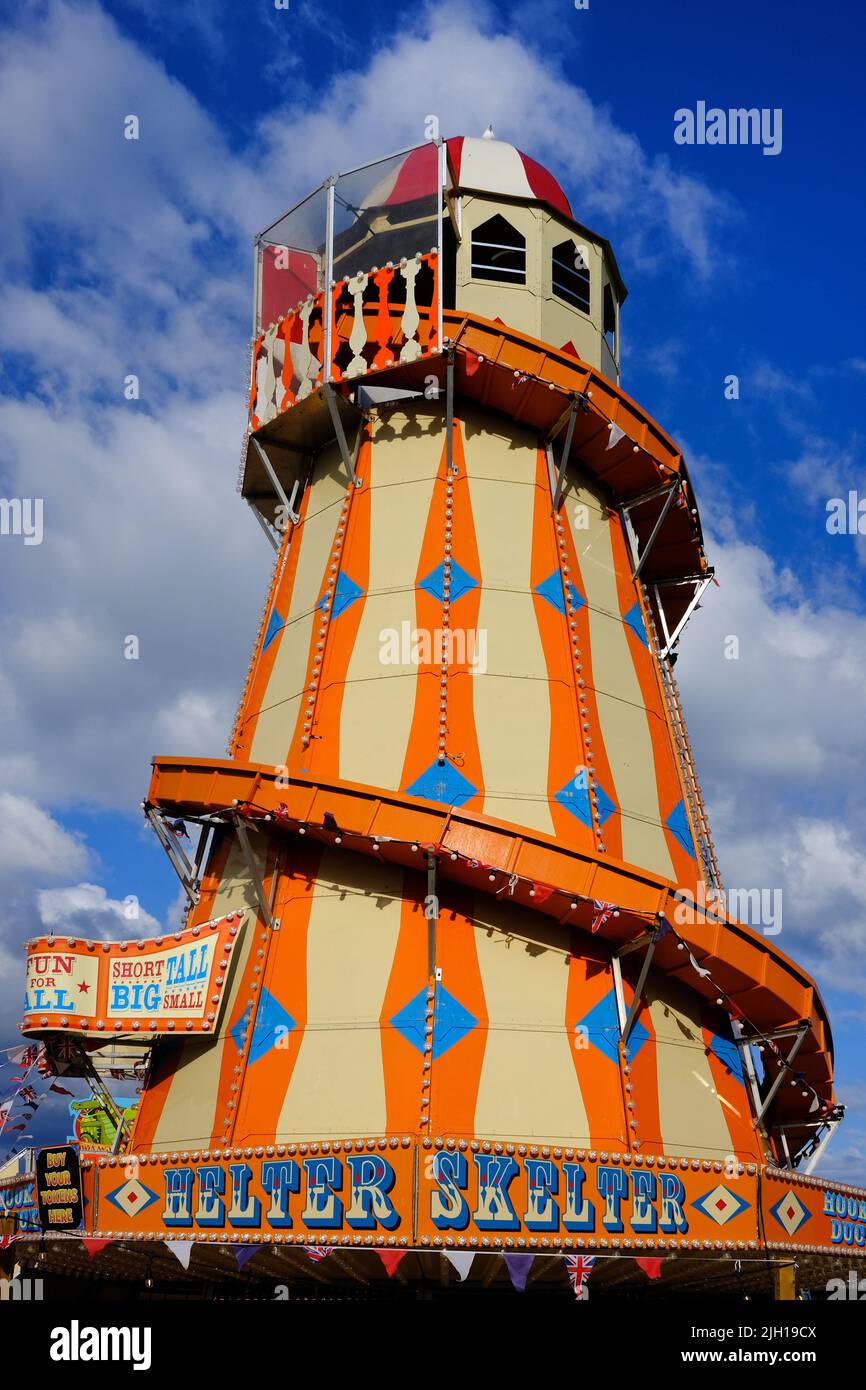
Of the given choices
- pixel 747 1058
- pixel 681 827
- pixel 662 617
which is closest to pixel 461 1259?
pixel 747 1058

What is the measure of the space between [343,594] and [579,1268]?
48.2ft

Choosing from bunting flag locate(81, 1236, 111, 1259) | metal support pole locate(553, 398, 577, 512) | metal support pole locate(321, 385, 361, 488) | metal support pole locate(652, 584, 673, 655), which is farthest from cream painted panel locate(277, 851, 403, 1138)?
metal support pole locate(652, 584, 673, 655)

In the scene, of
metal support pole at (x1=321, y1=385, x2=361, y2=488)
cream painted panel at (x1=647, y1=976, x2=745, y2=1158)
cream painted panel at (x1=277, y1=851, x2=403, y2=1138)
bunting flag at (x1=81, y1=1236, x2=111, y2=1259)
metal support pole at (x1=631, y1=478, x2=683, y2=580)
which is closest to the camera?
bunting flag at (x1=81, y1=1236, x2=111, y2=1259)

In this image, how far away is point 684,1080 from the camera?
26.3 m

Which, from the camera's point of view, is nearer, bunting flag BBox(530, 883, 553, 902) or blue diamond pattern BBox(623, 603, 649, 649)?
bunting flag BBox(530, 883, 553, 902)

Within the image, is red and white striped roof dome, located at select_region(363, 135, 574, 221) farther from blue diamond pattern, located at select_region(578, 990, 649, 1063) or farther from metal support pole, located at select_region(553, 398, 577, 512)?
blue diamond pattern, located at select_region(578, 990, 649, 1063)

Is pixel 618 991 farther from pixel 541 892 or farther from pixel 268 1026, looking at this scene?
pixel 268 1026

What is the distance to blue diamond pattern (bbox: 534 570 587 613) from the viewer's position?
98.4ft

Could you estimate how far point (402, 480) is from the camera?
102ft

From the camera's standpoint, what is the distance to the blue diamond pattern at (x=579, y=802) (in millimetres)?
27594

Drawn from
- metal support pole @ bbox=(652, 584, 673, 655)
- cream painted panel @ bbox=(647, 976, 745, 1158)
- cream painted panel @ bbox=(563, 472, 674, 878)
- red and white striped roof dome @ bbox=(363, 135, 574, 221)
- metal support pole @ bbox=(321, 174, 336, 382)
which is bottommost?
cream painted panel @ bbox=(647, 976, 745, 1158)

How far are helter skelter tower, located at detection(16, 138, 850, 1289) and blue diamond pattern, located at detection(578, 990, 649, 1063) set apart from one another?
0.07 m

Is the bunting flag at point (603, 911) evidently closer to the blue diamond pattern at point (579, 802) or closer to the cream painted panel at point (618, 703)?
the blue diamond pattern at point (579, 802)
